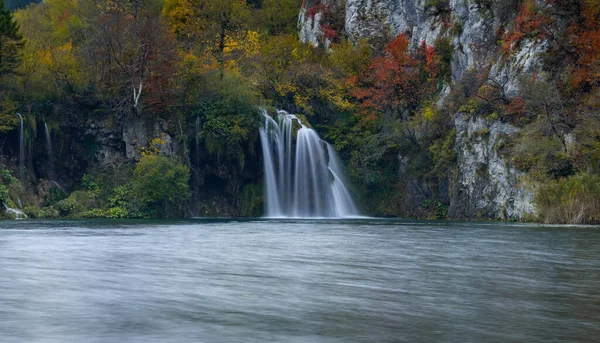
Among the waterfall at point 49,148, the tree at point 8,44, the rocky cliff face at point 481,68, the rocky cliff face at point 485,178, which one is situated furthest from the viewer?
the waterfall at point 49,148

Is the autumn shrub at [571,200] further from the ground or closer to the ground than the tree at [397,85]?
closer to the ground

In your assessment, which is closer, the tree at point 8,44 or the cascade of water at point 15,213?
the cascade of water at point 15,213

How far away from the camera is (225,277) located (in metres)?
12.8

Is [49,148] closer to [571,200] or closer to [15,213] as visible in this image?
[15,213]

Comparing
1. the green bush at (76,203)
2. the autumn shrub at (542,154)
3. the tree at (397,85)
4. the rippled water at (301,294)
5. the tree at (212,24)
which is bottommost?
the rippled water at (301,294)

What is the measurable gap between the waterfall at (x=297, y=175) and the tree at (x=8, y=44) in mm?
17181

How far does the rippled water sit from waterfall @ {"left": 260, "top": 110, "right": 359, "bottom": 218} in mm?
31833

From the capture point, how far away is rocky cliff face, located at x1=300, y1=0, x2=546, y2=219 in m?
41.4

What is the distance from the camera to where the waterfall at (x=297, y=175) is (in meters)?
50.8

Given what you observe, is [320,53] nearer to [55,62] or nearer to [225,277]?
[55,62]

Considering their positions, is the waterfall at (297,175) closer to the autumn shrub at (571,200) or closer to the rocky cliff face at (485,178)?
the rocky cliff face at (485,178)

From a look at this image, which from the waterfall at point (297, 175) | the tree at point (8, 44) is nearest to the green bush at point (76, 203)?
the tree at point (8, 44)

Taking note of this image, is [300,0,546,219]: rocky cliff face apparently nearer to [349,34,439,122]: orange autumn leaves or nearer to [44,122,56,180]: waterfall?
[349,34,439,122]: orange autumn leaves

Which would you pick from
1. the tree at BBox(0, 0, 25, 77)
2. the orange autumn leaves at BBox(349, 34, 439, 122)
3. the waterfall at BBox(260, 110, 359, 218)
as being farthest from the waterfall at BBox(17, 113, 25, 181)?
the orange autumn leaves at BBox(349, 34, 439, 122)
